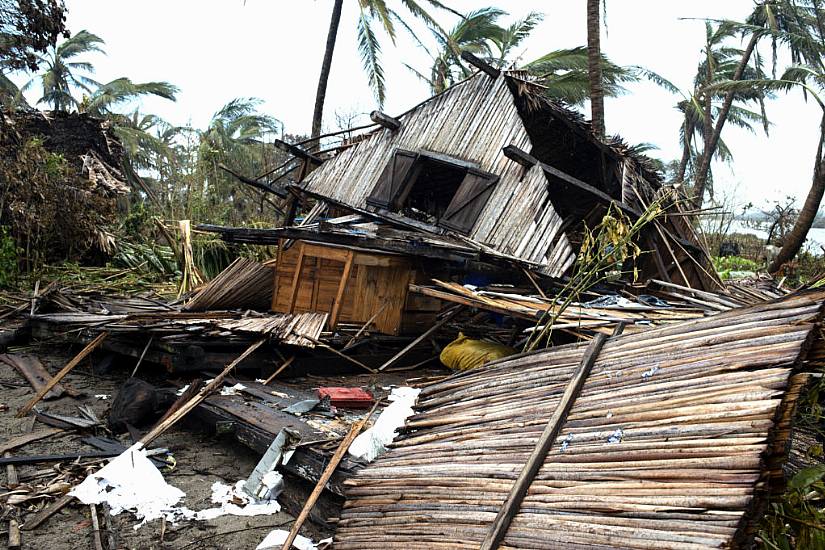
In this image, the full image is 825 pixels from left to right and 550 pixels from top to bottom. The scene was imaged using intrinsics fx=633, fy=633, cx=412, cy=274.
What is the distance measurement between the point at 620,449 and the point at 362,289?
6390 mm

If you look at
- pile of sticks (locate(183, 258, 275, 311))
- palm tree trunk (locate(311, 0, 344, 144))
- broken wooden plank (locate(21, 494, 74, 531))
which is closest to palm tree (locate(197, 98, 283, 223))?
palm tree trunk (locate(311, 0, 344, 144))

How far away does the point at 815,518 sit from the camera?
3289 millimetres

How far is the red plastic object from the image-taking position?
6945mm

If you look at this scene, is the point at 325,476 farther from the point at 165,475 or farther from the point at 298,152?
the point at 298,152

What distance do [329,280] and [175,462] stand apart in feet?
12.8

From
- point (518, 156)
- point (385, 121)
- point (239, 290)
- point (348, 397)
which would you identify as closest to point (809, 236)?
point (518, 156)

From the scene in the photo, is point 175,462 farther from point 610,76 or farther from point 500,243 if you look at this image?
point 610,76

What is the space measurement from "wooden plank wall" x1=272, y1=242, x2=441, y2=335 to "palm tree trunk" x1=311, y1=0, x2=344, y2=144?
8034mm

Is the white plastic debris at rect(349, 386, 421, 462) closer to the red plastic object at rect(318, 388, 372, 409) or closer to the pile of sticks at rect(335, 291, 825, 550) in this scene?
the pile of sticks at rect(335, 291, 825, 550)

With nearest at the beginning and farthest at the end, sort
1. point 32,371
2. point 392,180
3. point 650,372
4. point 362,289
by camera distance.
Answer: point 650,372 → point 32,371 → point 362,289 → point 392,180

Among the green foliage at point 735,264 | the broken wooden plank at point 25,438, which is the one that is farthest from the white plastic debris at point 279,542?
the green foliage at point 735,264

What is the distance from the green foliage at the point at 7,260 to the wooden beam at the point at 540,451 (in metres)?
13.1

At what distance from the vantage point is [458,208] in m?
11.2

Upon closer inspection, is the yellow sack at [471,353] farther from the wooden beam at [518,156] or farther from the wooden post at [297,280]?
the wooden beam at [518,156]
